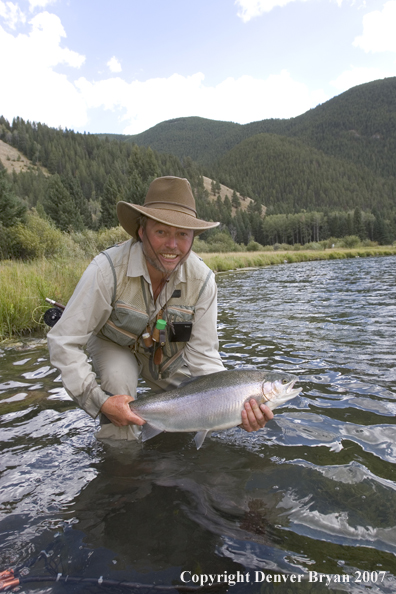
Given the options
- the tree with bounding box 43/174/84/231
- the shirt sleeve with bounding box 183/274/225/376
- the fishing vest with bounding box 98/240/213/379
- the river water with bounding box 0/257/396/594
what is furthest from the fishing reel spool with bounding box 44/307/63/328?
the tree with bounding box 43/174/84/231

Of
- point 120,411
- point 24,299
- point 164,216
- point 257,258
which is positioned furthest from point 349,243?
point 120,411

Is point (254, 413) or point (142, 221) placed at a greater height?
point (142, 221)

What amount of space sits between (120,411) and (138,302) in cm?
101

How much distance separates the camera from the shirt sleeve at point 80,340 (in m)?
3.35

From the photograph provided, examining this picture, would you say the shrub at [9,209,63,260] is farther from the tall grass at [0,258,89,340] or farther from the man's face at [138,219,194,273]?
the man's face at [138,219,194,273]

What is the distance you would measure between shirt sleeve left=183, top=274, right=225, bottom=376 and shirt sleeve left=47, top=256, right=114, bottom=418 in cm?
98

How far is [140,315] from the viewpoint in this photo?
12.2ft

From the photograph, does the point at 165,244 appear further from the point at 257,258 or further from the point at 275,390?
the point at 257,258

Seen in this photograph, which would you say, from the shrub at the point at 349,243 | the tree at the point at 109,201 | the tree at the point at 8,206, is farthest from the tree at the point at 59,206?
the shrub at the point at 349,243

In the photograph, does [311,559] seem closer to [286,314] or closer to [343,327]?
[343,327]

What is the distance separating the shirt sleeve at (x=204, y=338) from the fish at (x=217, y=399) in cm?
80

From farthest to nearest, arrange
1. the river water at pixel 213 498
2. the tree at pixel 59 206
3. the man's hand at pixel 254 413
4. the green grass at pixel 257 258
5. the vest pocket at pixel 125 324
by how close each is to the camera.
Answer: the tree at pixel 59 206, the green grass at pixel 257 258, the vest pocket at pixel 125 324, the man's hand at pixel 254 413, the river water at pixel 213 498

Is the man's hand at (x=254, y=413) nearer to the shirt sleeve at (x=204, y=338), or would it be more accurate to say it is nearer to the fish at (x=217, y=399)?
the fish at (x=217, y=399)

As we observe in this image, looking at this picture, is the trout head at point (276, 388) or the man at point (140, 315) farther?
the man at point (140, 315)
